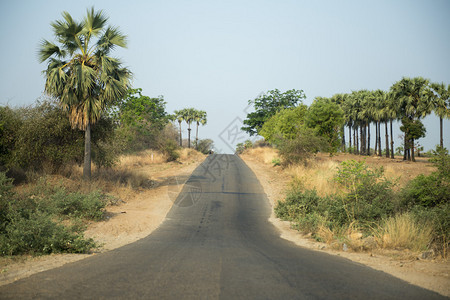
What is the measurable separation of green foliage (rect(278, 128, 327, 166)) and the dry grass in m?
17.0

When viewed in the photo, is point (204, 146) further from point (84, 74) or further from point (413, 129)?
point (84, 74)

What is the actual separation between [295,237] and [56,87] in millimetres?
14054

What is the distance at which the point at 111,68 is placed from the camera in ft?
54.3

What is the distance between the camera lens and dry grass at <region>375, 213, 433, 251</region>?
25.6 ft

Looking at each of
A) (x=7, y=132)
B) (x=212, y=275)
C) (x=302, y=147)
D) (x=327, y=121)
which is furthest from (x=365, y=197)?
(x=327, y=121)

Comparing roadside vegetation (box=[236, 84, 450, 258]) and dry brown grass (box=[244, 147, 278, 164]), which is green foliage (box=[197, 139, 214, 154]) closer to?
dry brown grass (box=[244, 147, 278, 164])

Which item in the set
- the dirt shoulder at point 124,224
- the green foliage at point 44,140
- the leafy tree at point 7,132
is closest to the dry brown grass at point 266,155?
the dirt shoulder at point 124,224

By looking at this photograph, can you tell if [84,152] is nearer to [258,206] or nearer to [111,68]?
[111,68]

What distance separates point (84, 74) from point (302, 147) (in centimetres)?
1727

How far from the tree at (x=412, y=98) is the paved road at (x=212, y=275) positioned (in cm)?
4458

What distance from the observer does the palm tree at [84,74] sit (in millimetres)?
15914

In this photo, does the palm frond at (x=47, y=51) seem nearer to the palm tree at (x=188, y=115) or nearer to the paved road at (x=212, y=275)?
the paved road at (x=212, y=275)

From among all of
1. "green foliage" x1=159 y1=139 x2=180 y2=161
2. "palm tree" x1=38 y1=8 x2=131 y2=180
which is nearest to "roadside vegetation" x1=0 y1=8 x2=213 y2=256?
"palm tree" x1=38 y1=8 x2=131 y2=180

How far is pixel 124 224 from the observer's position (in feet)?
37.4
